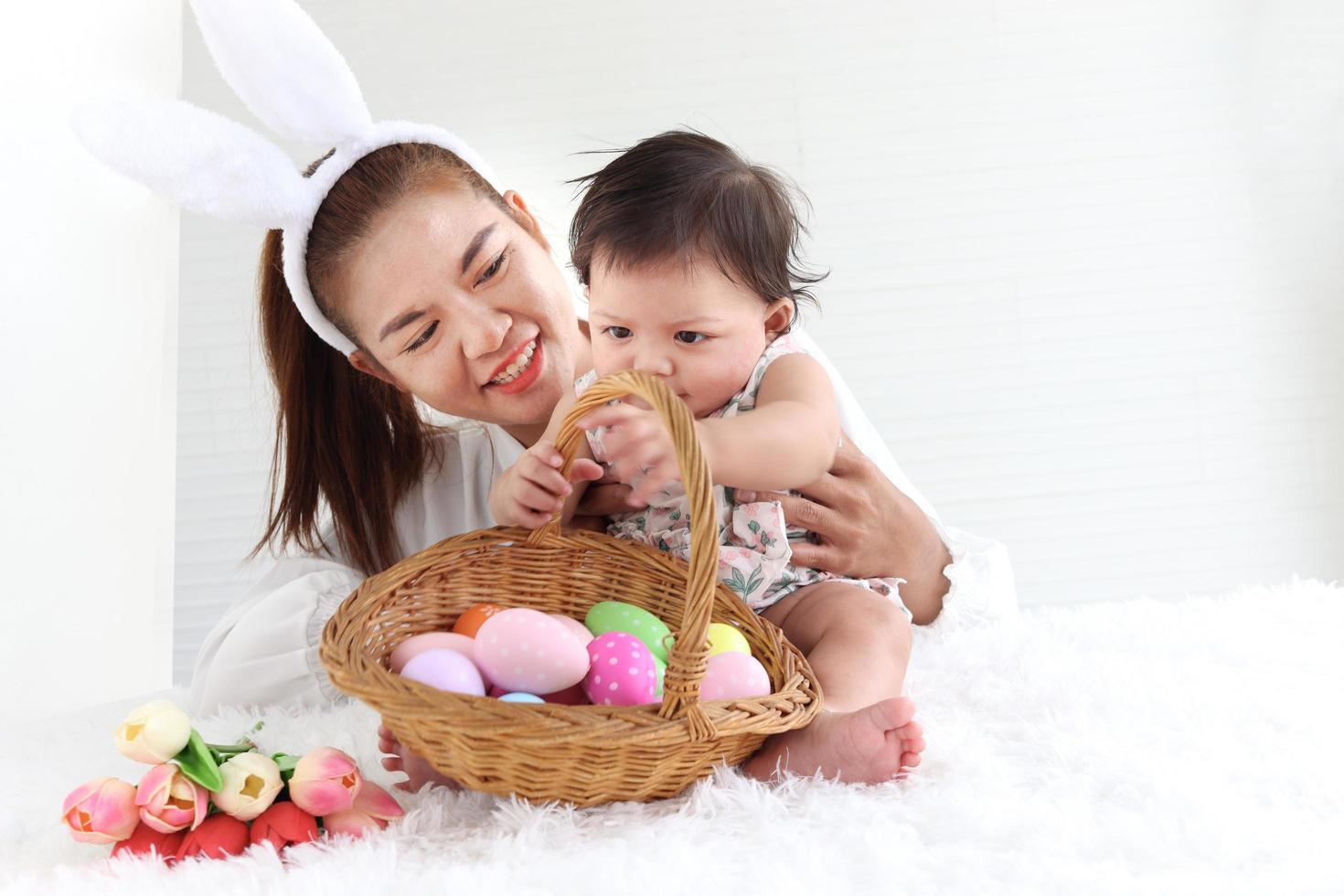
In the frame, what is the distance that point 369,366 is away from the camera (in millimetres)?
1657

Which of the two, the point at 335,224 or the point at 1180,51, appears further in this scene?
the point at 1180,51

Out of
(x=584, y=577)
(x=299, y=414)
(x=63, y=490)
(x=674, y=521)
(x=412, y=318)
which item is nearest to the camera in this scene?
(x=584, y=577)

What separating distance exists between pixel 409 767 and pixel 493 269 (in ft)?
2.50

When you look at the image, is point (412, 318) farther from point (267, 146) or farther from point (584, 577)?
point (584, 577)

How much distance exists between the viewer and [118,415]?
256 cm

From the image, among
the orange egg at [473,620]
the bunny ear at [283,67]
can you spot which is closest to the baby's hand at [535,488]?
the orange egg at [473,620]

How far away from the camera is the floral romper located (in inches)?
51.2

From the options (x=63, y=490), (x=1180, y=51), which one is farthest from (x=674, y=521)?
(x=1180, y=51)

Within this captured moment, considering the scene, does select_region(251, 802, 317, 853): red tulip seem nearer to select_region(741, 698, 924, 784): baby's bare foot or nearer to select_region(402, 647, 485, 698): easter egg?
select_region(402, 647, 485, 698): easter egg

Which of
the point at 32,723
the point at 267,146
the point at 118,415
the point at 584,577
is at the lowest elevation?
the point at 32,723

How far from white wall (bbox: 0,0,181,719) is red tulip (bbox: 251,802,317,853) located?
1523 mm

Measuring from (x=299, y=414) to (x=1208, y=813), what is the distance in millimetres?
1448

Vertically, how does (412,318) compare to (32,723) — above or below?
above

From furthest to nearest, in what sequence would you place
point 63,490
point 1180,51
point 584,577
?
point 1180,51
point 63,490
point 584,577
